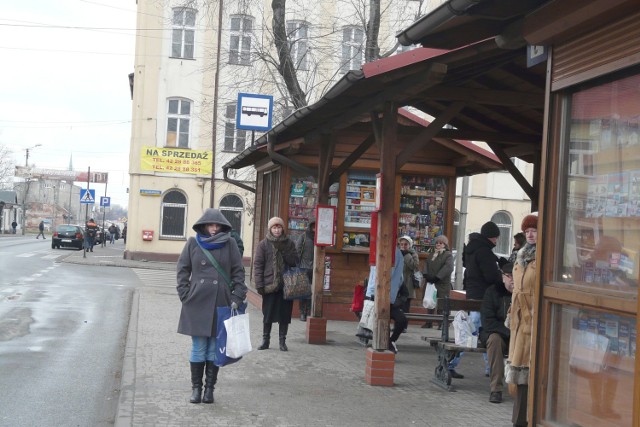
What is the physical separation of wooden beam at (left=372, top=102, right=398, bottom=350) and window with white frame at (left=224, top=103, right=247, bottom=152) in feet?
85.6

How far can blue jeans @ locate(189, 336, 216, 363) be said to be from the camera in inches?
302

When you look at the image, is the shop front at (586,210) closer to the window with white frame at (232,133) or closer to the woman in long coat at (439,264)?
the woman in long coat at (439,264)

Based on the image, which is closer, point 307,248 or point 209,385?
point 209,385

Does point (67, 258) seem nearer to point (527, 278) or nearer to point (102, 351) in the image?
point (102, 351)

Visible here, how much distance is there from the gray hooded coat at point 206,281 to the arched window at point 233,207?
93.9 feet

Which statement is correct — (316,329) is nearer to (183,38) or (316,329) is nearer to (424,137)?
(424,137)

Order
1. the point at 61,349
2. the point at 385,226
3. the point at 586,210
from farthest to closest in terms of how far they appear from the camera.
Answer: the point at 61,349 → the point at 385,226 → the point at 586,210

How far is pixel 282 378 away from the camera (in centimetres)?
918

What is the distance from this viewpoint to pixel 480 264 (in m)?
9.13

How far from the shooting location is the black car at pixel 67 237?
45781 millimetres

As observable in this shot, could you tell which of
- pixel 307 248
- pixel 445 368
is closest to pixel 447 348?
pixel 445 368

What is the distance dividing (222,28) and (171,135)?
4.95 meters

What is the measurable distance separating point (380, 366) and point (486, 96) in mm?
3037

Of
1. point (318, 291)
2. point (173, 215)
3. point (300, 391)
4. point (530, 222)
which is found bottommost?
point (300, 391)
